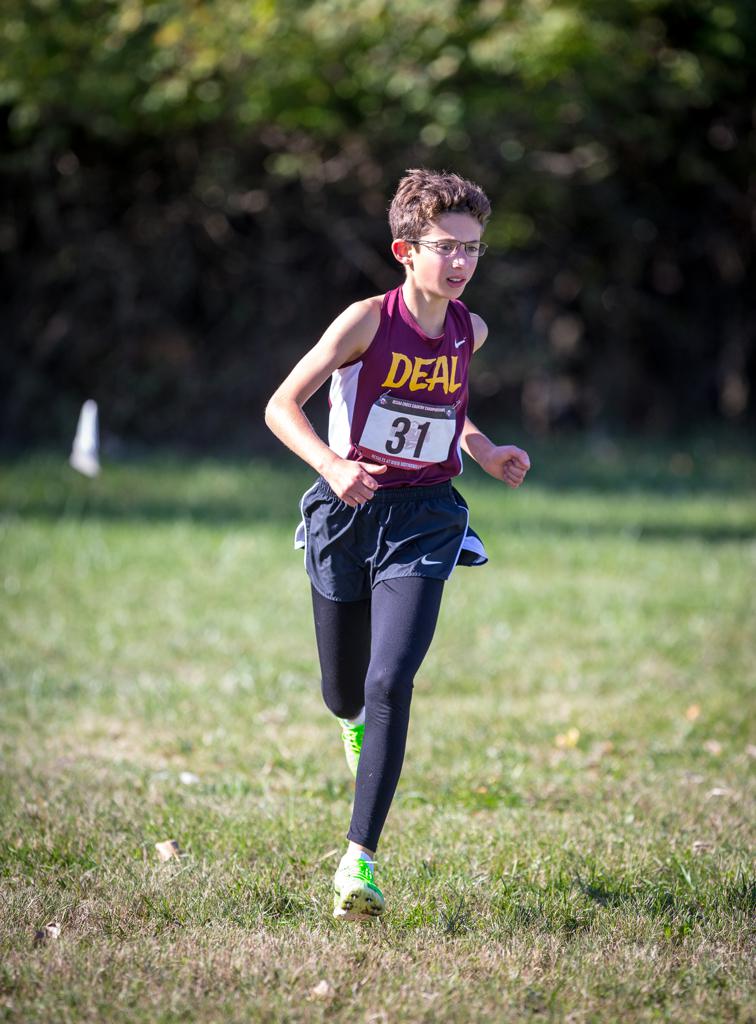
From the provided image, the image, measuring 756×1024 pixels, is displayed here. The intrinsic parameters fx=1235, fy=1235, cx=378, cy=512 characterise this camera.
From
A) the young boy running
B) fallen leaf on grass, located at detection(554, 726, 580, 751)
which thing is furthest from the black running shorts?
fallen leaf on grass, located at detection(554, 726, 580, 751)

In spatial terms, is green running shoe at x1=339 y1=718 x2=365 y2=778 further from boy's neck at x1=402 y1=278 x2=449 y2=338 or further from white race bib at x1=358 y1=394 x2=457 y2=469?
boy's neck at x1=402 y1=278 x2=449 y2=338

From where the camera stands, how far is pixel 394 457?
148 inches

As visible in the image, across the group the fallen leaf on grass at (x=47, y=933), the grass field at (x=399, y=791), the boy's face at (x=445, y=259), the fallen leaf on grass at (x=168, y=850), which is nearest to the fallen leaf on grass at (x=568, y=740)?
the grass field at (x=399, y=791)

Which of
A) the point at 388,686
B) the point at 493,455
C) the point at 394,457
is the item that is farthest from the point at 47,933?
the point at 493,455

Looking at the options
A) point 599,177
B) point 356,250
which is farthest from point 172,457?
point 599,177

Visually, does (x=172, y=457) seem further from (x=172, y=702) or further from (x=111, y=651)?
(x=172, y=702)

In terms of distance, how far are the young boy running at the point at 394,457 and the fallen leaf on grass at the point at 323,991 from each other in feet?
1.40

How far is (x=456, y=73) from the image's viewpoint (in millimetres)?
14320

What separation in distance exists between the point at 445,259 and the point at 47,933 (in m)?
2.24

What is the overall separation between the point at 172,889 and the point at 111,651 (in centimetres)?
340

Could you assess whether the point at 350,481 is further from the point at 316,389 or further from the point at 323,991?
the point at 323,991

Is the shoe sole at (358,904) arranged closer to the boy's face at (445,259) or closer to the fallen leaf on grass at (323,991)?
the fallen leaf on grass at (323,991)

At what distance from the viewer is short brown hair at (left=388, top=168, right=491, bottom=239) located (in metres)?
3.71

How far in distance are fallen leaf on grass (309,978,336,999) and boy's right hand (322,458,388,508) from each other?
1.26m
